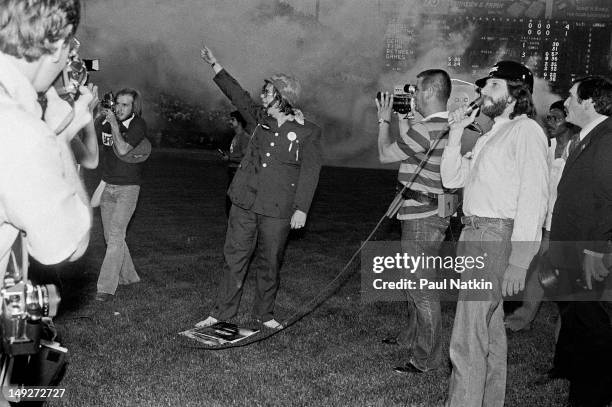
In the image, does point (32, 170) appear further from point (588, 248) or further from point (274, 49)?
point (274, 49)

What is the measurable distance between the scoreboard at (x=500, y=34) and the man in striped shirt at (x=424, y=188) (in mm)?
22433

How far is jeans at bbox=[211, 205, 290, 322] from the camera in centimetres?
580

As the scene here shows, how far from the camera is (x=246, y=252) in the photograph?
5.84m

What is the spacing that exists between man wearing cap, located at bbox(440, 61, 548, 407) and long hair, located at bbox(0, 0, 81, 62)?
2.64 metres

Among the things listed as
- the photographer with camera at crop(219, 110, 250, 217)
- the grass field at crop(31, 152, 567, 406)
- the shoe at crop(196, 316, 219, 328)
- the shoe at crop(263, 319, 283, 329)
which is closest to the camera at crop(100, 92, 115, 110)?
the photographer with camera at crop(219, 110, 250, 217)

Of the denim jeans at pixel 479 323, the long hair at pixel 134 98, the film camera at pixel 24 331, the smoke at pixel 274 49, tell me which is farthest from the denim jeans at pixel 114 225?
the smoke at pixel 274 49

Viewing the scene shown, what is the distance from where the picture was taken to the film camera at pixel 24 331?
174cm

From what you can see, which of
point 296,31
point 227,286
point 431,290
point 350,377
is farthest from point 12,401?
point 296,31

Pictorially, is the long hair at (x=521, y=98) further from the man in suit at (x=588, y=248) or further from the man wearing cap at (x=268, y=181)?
the man wearing cap at (x=268, y=181)

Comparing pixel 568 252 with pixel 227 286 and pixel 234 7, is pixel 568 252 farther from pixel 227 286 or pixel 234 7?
pixel 234 7

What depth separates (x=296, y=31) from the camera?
26469mm

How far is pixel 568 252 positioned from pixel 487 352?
101cm

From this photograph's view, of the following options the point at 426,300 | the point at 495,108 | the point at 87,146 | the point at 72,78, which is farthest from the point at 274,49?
the point at 72,78

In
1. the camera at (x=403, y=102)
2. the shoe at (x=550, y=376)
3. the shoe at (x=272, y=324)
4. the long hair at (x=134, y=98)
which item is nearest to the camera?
the shoe at (x=550, y=376)
